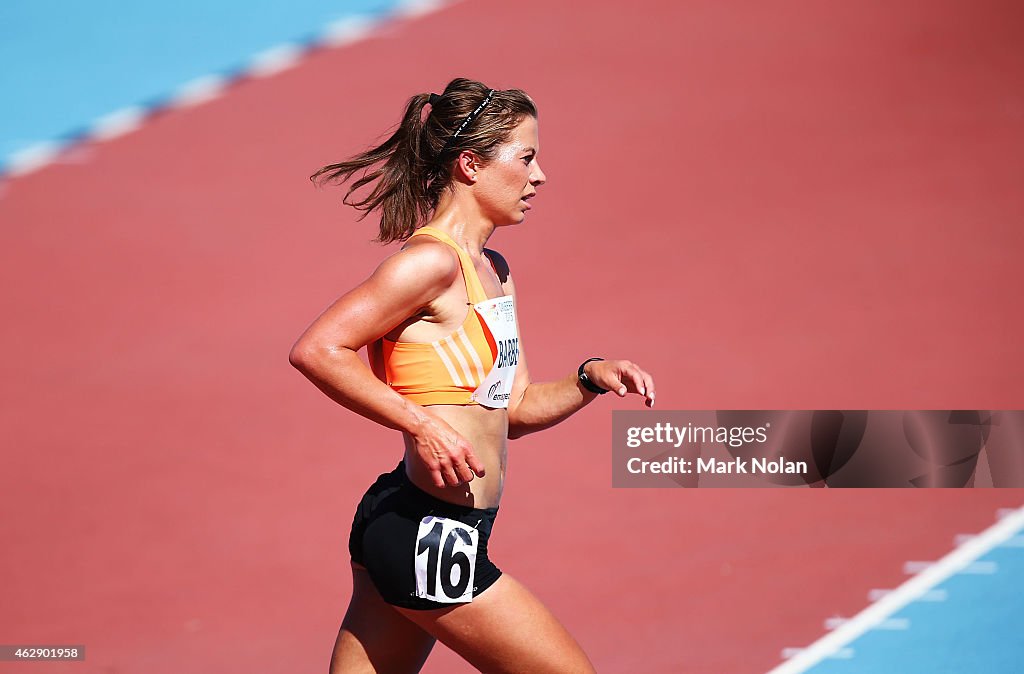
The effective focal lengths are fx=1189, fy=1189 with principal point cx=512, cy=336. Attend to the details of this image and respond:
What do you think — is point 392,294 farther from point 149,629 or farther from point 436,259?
point 149,629

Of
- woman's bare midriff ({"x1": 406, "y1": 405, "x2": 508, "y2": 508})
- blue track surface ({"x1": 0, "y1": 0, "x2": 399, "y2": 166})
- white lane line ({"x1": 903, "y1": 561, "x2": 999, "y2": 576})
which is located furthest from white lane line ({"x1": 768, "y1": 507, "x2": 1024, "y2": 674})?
blue track surface ({"x1": 0, "y1": 0, "x2": 399, "y2": 166})

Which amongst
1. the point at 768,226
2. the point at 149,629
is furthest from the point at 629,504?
the point at 768,226

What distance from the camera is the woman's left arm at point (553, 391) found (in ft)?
11.2

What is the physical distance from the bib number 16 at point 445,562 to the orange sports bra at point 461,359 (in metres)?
0.34

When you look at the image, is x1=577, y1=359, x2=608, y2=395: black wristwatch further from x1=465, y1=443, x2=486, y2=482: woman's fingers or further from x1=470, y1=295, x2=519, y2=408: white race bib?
x1=465, y1=443, x2=486, y2=482: woman's fingers

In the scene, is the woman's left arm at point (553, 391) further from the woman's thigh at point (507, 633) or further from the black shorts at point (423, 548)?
the woman's thigh at point (507, 633)

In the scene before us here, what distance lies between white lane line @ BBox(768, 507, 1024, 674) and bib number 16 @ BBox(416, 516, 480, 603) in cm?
226

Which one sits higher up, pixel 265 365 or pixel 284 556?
pixel 265 365

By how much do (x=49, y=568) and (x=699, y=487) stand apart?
3285 mm

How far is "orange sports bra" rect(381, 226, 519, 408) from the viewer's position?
3115 mm

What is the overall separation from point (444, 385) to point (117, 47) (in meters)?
9.19

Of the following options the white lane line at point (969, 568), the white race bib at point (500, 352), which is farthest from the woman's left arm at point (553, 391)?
the white lane line at point (969, 568)

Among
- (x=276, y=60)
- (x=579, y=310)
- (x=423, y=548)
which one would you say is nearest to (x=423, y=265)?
(x=423, y=548)

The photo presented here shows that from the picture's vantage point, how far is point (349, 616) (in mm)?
3303
